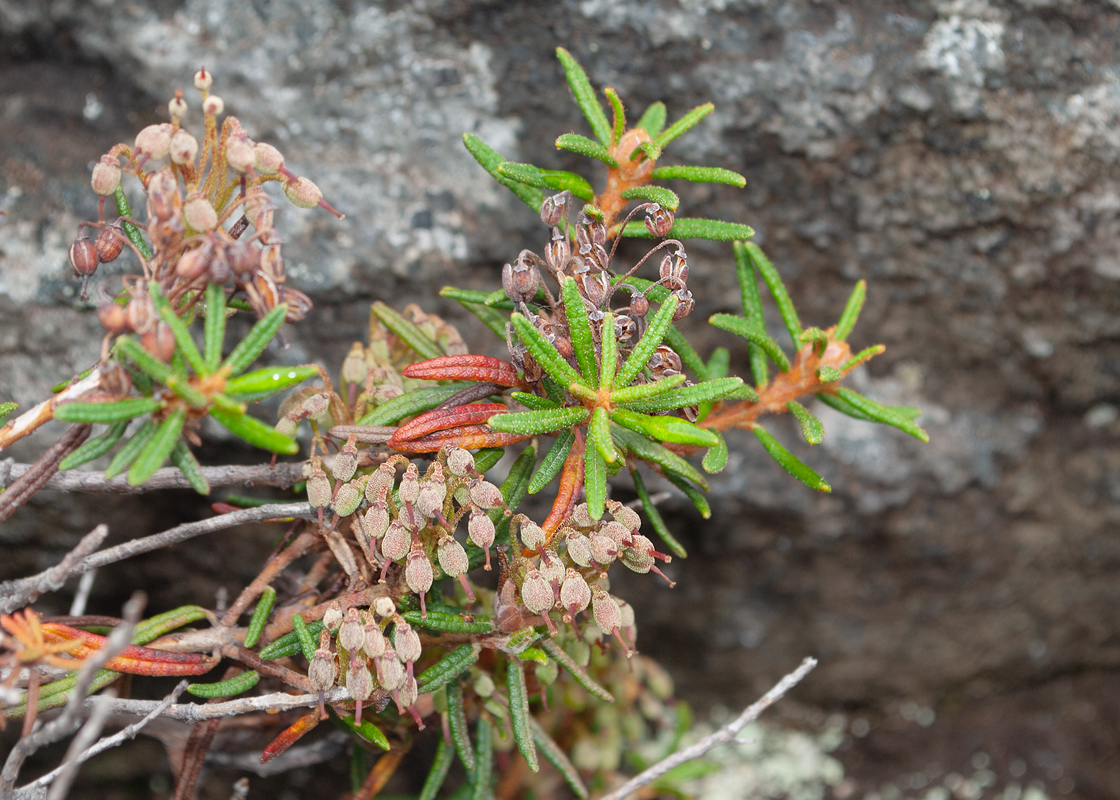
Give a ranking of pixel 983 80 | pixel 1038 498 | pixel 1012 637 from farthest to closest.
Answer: pixel 1012 637, pixel 1038 498, pixel 983 80

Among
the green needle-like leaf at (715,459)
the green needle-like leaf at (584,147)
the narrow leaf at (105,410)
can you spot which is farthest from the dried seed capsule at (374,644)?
the green needle-like leaf at (584,147)

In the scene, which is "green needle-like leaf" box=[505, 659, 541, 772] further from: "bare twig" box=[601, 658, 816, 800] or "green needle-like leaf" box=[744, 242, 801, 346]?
"green needle-like leaf" box=[744, 242, 801, 346]

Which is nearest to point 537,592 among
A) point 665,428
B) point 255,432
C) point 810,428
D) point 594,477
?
point 594,477

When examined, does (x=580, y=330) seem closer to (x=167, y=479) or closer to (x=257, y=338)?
(x=257, y=338)

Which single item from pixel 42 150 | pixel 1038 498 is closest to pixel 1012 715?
pixel 1038 498

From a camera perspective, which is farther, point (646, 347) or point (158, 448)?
point (646, 347)

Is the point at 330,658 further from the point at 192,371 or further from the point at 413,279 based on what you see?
the point at 413,279
